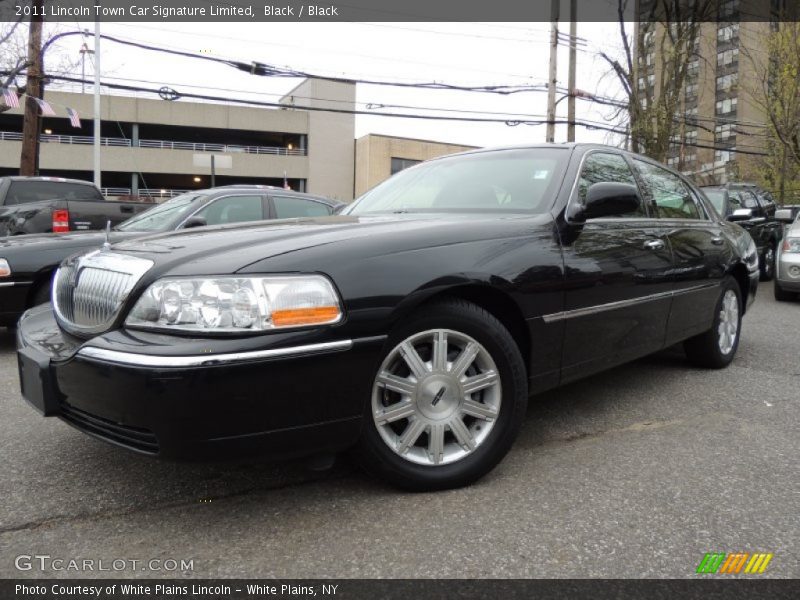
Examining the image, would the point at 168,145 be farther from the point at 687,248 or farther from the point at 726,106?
the point at 726,106

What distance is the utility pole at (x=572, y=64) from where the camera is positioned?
1933cm

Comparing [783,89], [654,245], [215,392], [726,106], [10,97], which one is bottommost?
[215,392]

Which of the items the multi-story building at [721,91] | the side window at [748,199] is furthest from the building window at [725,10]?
the side window at [748,199]

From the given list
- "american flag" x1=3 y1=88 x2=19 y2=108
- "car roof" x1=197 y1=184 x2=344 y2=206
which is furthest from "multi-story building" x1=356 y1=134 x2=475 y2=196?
"car roof" x1=197 y1=184 x2=344 y2=206

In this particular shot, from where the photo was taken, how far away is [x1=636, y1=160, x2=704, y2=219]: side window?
396cm

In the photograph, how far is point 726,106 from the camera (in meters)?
52.8

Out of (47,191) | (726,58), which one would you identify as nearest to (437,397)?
(47,191)

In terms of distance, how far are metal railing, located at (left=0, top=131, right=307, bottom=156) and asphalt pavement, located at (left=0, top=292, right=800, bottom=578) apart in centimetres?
4003

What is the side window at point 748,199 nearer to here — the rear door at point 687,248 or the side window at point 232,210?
the rear door at point 687,248

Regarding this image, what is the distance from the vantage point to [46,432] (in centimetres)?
318

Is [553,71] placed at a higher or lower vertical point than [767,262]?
higher

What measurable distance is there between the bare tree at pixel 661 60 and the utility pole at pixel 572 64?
5.24ft

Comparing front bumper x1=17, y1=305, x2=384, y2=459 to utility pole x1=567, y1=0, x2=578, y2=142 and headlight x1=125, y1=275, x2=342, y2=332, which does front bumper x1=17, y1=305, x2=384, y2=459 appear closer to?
headlight x1=125, y1=275, x2=342, y2=332

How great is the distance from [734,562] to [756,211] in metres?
9.82
